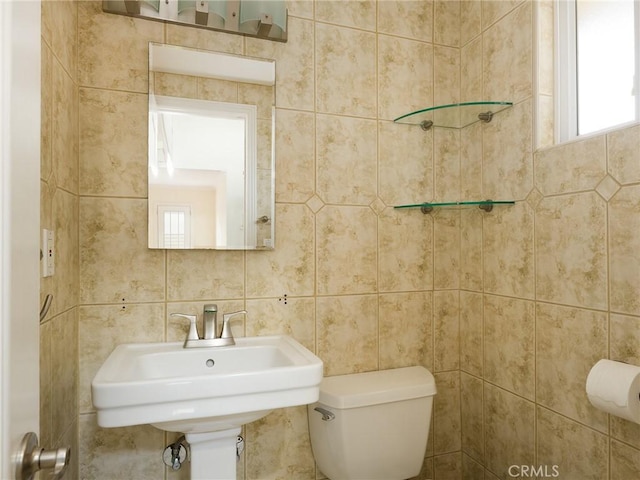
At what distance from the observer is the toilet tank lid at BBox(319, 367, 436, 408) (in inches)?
54.9

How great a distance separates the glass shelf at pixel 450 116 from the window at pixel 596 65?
27cm

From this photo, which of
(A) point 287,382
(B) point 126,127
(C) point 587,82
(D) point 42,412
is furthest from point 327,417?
(C) point 587,82

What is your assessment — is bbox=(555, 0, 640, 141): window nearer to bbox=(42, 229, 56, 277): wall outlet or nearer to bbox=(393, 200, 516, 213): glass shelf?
bbox=(393, 200, 516, 213): glass shelf

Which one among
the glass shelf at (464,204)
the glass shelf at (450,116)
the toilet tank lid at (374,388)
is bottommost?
the toilet tank lid at (374,388)

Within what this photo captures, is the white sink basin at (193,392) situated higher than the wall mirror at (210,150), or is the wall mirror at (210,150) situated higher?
the wall mirror at (210,150)

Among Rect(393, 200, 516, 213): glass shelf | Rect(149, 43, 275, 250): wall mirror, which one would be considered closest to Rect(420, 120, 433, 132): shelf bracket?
Rect(393, 200, 516, 213): glass shelf

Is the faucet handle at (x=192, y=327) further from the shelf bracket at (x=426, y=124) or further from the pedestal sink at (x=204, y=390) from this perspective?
the shelf bracket at (x=426, y=124)

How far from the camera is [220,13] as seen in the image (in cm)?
147

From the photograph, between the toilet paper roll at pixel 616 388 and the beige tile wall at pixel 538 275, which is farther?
the beige tile wall at pixel 538 275

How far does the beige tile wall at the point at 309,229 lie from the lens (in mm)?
1369

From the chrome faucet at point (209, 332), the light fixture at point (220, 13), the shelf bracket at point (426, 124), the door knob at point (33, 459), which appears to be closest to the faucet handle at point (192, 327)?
the chrome faucet at point (209, 332)

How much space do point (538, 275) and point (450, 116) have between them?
75cm

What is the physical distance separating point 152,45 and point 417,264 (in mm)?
1291

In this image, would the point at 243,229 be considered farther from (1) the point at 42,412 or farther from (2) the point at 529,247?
(2) the point at 529,247
